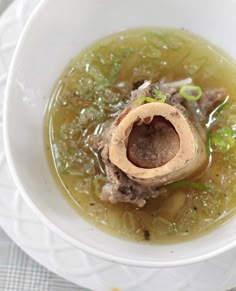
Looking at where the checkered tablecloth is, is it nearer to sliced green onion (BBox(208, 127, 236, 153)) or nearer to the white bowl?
the white bowl

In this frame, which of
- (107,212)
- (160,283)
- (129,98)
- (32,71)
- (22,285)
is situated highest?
(32,71)

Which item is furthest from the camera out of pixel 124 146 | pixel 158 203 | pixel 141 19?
pixel 141 19

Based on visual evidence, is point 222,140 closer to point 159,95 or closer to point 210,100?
point 210,100

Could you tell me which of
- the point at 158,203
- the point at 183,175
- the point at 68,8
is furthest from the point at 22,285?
the point at 68,8

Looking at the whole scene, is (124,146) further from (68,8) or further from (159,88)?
(68,8)

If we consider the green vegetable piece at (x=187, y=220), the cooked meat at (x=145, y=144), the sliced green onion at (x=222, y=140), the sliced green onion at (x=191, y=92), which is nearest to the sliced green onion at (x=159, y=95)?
the cooked meat at (x=145, y=144)

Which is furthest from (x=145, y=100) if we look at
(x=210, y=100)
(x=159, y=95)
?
(x=210, y=100)
